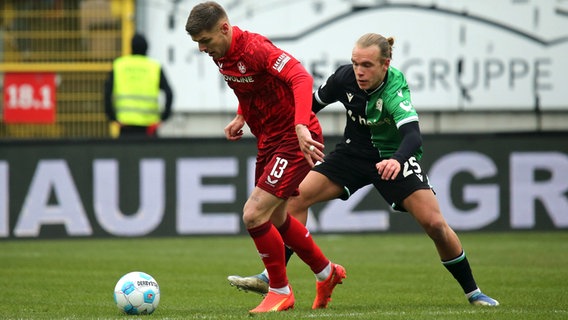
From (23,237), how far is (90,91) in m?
4.46

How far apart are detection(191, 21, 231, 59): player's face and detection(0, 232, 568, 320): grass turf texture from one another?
1709mm

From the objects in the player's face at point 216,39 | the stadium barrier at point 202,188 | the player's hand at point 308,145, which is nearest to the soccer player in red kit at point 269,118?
the player's face at point 216,39

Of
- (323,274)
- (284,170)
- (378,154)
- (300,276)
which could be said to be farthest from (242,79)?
(300,276)

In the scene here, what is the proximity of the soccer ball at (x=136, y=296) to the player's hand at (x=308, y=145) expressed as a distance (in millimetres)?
1355

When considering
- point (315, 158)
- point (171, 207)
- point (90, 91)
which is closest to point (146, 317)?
point (315, 158)

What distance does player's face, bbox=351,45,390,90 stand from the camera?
7297 mm

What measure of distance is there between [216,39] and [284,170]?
0.97 m

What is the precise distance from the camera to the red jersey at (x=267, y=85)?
7105 mm

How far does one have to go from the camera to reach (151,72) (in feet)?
46.3

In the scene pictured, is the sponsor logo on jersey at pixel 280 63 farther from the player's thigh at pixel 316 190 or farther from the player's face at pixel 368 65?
the player's thigh at pixel 316 190

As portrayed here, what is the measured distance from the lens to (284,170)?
7301 mm

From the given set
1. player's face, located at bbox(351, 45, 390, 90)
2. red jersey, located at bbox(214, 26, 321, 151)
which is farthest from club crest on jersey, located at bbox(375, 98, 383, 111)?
red jersey, located at bbox(214, 26, 321, 151)

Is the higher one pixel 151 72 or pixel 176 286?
pixel 151 72

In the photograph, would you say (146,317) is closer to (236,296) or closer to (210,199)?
→ (236,296)
